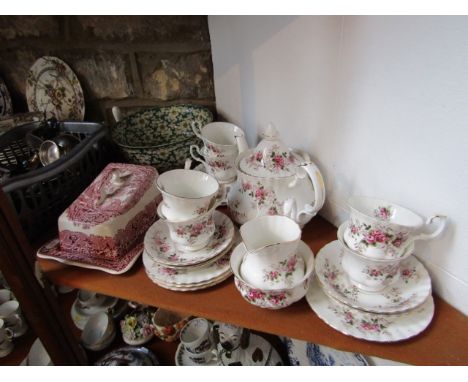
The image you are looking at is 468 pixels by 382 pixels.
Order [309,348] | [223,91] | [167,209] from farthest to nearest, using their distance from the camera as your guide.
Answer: [223,91] < [309,348] < [167,209]

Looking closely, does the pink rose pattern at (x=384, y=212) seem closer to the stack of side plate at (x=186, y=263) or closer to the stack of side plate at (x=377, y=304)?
the stack of side plate at (x=377, y=304)

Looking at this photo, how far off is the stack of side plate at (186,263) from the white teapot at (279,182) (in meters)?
0.10

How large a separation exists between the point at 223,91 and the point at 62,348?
2.50ft

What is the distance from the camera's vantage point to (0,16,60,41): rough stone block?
0.94 metres

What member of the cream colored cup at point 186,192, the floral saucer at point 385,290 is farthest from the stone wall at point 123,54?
the floral saucer at point 385,290

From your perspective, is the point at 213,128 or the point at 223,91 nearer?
the point at 213,128

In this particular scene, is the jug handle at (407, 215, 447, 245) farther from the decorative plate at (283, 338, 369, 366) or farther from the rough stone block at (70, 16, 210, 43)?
the rough stone block at (70, 16, 210, 43)

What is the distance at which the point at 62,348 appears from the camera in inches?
26.7

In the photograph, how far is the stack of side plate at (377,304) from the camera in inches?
18.5

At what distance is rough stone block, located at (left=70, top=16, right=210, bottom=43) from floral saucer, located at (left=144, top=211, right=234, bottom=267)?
1.83 ft

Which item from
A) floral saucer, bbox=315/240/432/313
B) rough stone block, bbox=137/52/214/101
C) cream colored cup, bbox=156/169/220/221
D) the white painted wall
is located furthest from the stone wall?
floral saucer, bbox=315/240/432/313

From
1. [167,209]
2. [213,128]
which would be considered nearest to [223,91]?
[213,128]
